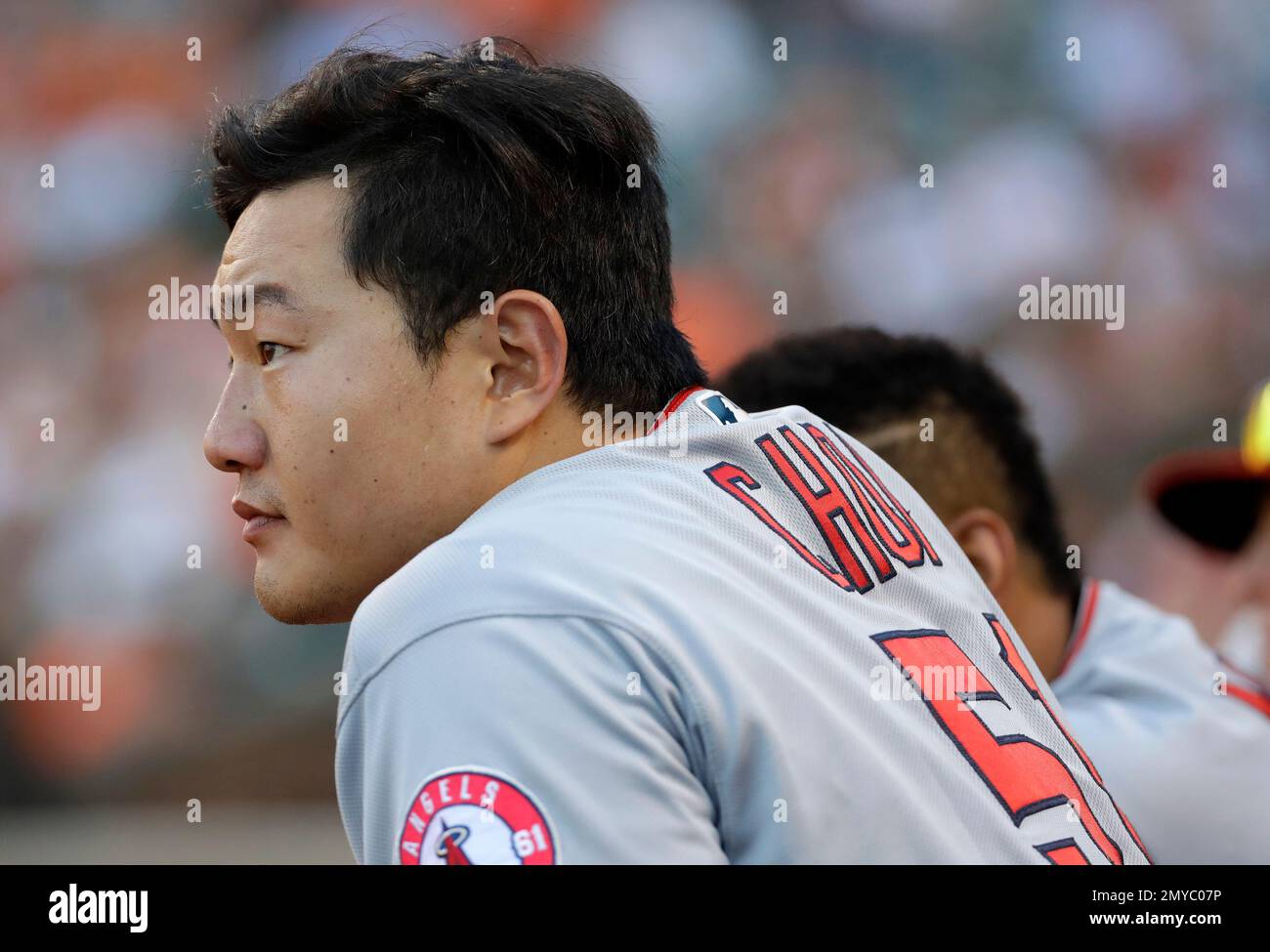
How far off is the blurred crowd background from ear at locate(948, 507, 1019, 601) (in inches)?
129

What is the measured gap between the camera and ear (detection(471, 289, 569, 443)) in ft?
4.86

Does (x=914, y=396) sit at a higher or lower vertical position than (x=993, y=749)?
higher

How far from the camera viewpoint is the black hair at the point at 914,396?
243cm

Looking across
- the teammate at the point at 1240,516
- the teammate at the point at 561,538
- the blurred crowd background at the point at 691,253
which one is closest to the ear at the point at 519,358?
the teammate at the point at 561,538

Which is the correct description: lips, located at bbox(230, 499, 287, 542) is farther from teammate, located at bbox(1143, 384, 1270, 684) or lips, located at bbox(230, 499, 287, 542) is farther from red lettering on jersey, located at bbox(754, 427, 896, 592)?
teammate, located at bbox(1143, 384, 1270, 684)

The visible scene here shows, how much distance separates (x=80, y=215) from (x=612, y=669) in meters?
5.88

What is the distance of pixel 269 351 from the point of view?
58.6 inches

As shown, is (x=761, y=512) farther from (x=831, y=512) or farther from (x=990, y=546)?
(x=990, y=546)

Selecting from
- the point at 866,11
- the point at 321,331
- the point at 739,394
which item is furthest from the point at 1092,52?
the point at 321,331

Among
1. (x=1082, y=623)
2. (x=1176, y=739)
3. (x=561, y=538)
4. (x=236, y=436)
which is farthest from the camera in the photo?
(x=1082, y=623)

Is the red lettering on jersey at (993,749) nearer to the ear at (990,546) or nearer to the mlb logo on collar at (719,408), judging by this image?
the mlb logo on collar at (719,408)

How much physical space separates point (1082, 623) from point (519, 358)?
1288mm

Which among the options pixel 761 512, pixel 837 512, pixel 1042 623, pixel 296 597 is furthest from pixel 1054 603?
pixel 296 597

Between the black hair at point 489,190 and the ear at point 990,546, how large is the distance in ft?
2.74
